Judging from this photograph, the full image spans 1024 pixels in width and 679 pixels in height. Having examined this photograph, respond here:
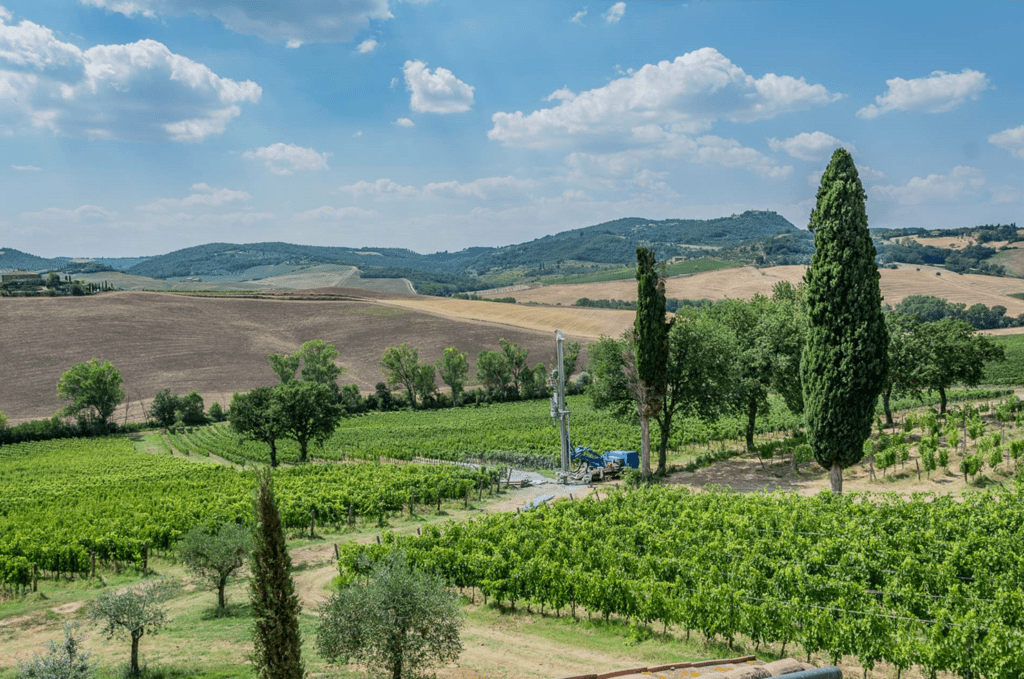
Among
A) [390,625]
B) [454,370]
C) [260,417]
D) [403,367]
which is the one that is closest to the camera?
[390,625]

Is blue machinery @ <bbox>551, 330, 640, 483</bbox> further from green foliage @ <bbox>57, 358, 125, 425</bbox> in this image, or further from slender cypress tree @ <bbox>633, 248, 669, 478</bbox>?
green foliage @ <bbox>57, 358, 125, 425</bbox>

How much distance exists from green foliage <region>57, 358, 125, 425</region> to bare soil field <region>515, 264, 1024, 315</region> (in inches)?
4279

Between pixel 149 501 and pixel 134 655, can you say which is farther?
pixel 149 501

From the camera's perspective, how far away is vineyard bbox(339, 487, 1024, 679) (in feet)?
40.7

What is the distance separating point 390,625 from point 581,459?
1029 inches

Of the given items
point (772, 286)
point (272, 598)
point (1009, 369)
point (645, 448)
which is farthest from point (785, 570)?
point (772, 286)

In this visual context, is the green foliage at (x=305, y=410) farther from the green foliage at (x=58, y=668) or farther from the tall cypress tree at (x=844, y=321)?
the green foliage at (x=58, y=668)

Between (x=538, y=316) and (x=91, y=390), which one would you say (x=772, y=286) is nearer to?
(x=538, y=316)

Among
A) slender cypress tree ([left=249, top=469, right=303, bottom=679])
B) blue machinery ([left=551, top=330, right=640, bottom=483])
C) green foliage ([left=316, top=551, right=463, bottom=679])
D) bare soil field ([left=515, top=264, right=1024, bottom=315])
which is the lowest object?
blue machinery ([left=551, top=330, right=640, bottom=483])

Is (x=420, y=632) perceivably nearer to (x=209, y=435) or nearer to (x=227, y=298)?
(x=209, y=435)

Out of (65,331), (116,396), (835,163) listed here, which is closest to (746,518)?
(835,163)

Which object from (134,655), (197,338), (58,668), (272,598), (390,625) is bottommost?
(134,655)

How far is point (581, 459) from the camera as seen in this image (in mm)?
37094

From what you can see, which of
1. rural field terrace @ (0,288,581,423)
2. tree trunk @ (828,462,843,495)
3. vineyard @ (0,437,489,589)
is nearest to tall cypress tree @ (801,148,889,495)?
tree trunk @ (828,462,843,495)
